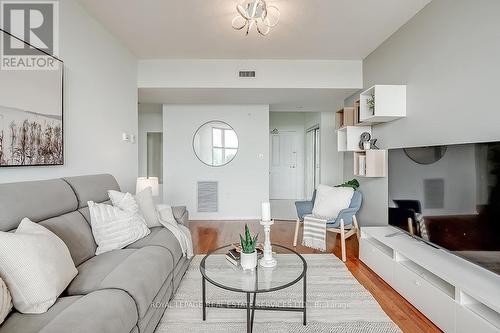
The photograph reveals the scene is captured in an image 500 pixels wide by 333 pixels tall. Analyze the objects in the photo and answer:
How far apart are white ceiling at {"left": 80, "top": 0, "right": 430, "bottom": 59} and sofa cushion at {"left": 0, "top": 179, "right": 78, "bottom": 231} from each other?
1751 millimetres

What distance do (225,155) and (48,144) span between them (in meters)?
3.03

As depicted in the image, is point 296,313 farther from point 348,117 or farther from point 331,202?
point 348,117

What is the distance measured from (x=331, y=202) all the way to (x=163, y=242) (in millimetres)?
2165

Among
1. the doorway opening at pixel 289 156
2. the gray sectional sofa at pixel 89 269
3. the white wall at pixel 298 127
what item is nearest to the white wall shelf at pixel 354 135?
the gray sectional sofa at pixel 89 269

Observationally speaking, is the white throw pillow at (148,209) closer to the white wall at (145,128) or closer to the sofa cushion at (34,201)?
the sofa cushion at (34,201)

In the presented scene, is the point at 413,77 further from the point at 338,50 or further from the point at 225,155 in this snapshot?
the point at 225,155

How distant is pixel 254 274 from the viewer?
166 centimetres

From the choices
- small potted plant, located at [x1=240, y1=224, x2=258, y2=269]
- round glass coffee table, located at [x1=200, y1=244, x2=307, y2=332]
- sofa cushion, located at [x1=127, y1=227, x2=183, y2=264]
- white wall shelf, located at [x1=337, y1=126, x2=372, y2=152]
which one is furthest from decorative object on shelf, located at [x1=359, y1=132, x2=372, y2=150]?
sofa cushion, located at [x1=127, y1=227, x2=183, y2=264]

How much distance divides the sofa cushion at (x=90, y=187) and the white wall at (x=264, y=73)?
1822mm

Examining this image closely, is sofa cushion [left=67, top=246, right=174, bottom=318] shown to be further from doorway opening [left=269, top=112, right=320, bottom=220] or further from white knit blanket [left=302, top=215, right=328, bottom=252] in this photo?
doorway opening [left=269, top=112, right=320, bottom=220]

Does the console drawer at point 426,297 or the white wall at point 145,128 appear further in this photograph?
the white wall at point 145,128

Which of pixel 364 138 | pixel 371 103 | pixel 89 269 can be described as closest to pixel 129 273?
pixel 89 269

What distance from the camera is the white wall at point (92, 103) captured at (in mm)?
2182

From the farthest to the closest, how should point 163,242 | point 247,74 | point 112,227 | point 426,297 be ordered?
point 247,74 < point 163,242 < point 112,227 < point 426,297
